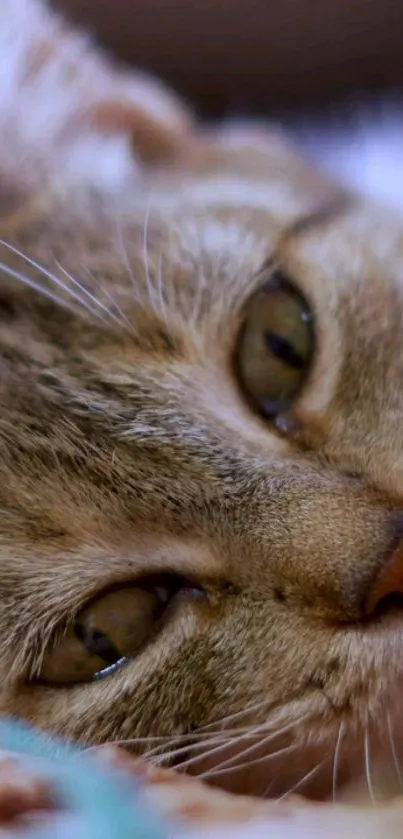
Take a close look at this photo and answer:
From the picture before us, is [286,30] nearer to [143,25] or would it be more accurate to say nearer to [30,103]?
[143,25]

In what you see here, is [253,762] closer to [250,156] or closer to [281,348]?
[281,348]

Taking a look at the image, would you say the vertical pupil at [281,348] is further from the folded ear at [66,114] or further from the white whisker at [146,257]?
the folded ear at [66,114]

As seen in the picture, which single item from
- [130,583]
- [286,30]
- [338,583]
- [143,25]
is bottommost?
[130,583]

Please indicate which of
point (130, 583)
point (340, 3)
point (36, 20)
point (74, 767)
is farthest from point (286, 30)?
point (74, 767)

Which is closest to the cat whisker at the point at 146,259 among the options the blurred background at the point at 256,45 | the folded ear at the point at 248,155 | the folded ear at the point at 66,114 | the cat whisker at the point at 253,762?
the folded ear at the point at 66,114

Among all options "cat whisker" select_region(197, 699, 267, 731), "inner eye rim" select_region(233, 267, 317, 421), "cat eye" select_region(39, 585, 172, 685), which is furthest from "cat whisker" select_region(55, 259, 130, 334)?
"cat whisker" select_region(197, 699, 267, 731)

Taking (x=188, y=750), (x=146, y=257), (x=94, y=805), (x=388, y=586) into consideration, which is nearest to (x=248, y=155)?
(x=146, y=257)

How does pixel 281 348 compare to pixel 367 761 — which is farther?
pixel 281 348
